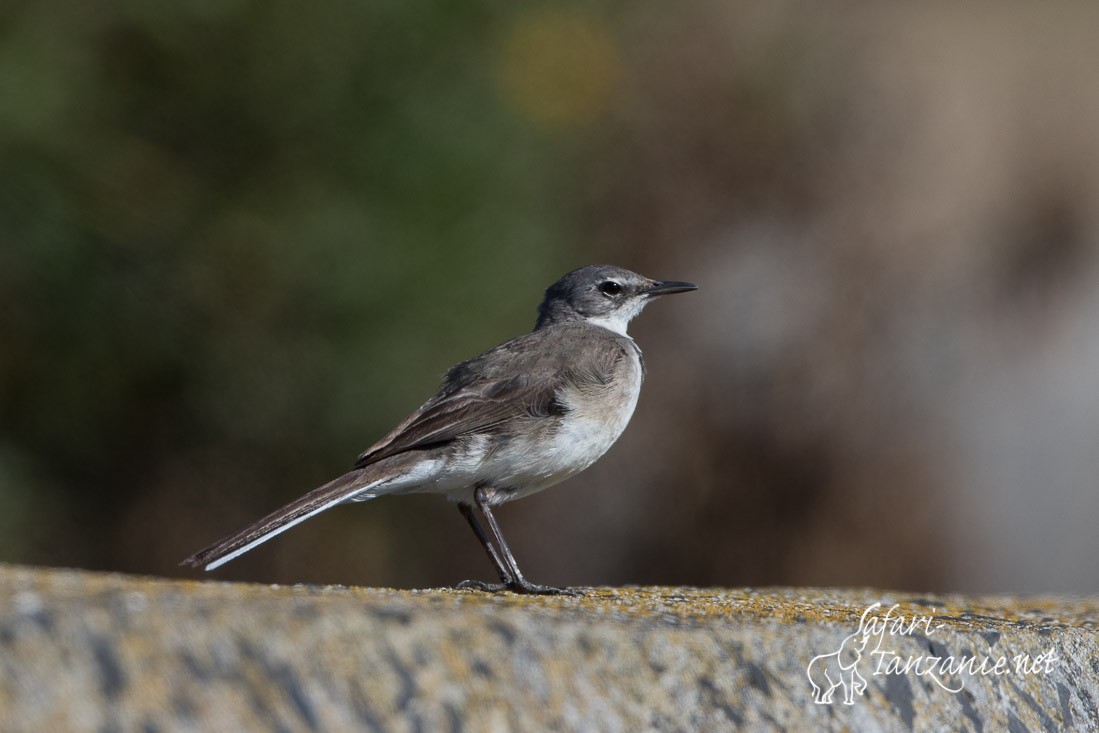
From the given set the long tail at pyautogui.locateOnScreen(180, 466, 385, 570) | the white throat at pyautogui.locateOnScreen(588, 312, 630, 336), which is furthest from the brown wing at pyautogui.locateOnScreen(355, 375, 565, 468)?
the white throat at pyautogui.locateOnScreen(588, 312, 630, 336)

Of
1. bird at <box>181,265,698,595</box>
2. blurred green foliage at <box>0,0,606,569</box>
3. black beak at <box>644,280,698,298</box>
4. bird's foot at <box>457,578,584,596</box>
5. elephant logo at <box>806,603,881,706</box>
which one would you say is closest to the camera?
elephant logo at <box>806,603,881,706</box>

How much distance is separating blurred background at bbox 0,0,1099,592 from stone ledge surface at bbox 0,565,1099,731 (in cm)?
651

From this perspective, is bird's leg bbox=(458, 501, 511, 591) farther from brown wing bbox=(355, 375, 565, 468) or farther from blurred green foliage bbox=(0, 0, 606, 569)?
blurred green foliage bbox=(0, 0, 606, 569)

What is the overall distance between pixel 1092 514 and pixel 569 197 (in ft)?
17.7

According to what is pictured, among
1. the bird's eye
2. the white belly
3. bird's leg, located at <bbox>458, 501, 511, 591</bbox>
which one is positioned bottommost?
bird's leg, located at <bbox>458, 501, 511, 591</bbox>

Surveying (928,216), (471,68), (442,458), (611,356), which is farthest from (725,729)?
(928,216)

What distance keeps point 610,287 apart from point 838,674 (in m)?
4.26

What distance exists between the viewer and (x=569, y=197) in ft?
39.3

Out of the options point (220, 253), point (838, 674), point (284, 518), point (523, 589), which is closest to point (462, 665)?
point (838, 674)

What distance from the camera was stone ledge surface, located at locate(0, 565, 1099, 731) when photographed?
2.83 meters

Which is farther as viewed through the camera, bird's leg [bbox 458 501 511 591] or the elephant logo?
bird's leg [bbox 458 501 511 591]

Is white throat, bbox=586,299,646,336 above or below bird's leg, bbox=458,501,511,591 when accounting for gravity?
above

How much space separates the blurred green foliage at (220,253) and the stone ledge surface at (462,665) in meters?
6.41

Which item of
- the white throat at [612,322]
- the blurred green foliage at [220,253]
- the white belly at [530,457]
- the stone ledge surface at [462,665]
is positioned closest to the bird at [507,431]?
the white belly at [530,457]
